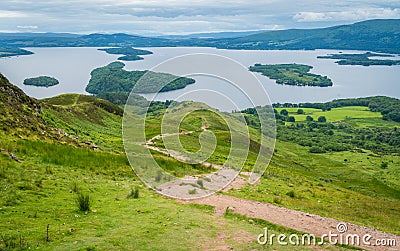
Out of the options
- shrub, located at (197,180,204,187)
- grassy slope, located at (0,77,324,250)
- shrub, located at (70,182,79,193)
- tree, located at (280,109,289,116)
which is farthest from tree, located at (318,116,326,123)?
shrub, located at (70,182,79,193)

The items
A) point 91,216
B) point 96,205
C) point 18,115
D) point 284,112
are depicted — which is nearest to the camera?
point 91,216

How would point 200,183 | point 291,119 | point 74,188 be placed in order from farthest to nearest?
1. point 291,119
2. point 200,183
3. point 74,188

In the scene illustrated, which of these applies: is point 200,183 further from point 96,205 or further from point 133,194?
point 96,205

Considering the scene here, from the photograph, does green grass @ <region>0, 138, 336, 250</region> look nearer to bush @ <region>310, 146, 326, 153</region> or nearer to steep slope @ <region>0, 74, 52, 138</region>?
steep slope @ <region>0, 74, 52, 138</region>

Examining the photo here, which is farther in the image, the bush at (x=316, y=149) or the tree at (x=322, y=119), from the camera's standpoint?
the tree at (x=322, y=119)

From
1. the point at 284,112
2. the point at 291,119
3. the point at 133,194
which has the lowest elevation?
the point at 291,119

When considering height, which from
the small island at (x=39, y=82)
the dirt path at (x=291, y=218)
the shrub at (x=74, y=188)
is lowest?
the small island at (x=39, y=82)

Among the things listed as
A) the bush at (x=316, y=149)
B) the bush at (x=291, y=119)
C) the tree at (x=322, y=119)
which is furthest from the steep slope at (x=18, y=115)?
the tree at (x=322, y=119)

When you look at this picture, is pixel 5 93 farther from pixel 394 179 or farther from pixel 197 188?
pixel 394 179

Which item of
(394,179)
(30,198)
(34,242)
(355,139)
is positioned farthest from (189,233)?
(355,139)

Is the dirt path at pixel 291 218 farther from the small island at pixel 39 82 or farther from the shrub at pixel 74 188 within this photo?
the small island at pixel 39 82

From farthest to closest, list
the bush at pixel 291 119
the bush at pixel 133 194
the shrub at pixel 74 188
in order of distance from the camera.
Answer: the bush at pixel 291 119 < the bush at pixel 133 194 < the shrub at pixel 74 188

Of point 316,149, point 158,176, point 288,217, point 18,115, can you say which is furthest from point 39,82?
point 288,217

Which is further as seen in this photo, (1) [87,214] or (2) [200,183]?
(2) [200,183]
